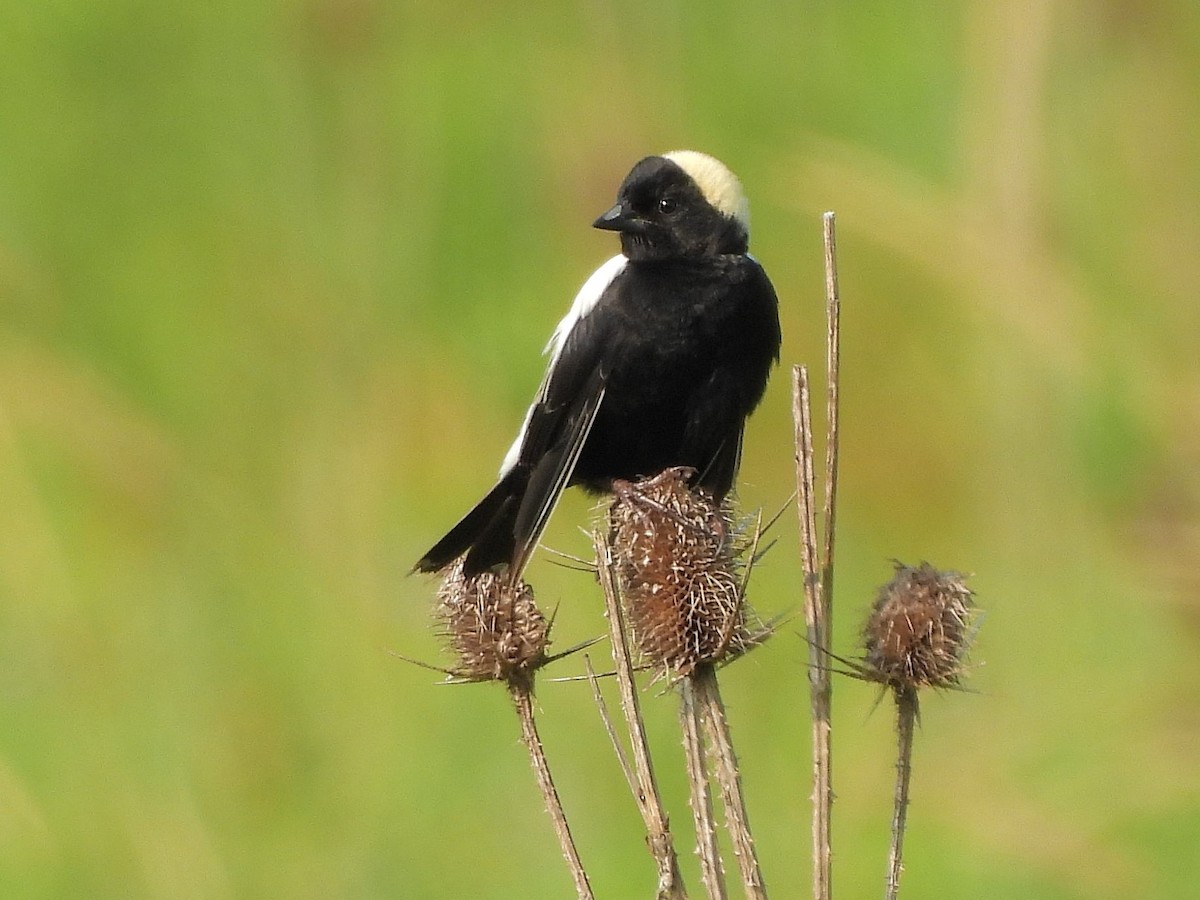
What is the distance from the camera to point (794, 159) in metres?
5.44

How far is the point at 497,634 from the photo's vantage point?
7.11 feet

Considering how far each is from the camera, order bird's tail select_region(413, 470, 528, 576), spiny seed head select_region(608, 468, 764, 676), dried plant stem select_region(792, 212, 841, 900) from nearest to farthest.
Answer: dried plant stem select_region(792, 212, 841, 900) < spiny seed head select_region(608, 468, 764, 676) < bird's tail select_region(413, 470, 528, 576)

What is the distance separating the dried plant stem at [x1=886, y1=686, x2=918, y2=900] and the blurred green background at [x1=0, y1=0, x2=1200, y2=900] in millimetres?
2983

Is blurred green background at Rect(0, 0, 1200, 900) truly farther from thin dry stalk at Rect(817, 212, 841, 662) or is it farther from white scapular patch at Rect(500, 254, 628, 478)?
thin dry stalk at Rect(817, 212, 841, 662)

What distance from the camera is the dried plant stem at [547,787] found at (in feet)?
6.31

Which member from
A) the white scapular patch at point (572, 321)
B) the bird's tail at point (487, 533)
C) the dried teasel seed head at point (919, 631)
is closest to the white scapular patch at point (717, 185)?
the white scapular patch at point (572, 321)

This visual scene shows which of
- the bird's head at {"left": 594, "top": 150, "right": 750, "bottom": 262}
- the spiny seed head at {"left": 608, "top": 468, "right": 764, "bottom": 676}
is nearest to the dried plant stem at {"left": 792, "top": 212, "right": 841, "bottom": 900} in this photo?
the spiny seed head at {"left": 608, "top": 468, "right": 764, "bottom": 676}

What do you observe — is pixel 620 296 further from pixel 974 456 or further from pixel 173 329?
pixel 173 329

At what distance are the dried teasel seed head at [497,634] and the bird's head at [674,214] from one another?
53.9 inches

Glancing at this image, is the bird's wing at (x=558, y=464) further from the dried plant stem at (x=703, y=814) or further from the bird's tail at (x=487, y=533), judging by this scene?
the dried plant stem at (x=703, y=814)

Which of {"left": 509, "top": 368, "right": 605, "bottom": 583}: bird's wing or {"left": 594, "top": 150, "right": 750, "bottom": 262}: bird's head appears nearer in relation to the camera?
{"left": 509, "top": 368, "right": 605, "bottom": 583}: bird's wing

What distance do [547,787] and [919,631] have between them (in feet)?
1.86

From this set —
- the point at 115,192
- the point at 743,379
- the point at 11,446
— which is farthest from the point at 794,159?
the point at 11,446

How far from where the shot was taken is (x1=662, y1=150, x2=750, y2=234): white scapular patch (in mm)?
3447
